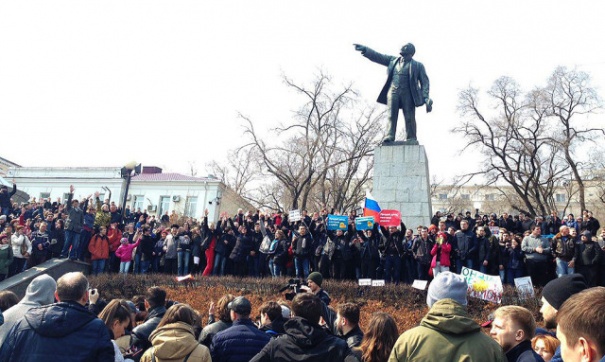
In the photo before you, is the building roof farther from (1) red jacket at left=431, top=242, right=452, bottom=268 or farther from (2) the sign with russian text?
(1) red jacket at left=431, top=242, right=452, bottom=268

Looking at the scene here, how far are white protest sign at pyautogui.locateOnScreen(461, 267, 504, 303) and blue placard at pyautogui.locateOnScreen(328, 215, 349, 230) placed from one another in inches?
145

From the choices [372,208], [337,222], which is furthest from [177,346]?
[372,208]

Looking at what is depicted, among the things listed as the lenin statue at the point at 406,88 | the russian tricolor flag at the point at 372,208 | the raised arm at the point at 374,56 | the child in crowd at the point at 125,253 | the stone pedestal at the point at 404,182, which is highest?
the raised arm at the point at 374,56

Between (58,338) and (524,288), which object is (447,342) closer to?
(58,338)

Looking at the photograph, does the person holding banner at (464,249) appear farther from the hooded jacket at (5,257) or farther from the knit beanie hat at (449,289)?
the hooded jacket at (5,257)

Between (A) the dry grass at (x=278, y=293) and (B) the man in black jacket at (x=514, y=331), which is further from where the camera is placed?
(A) the dry grass at (x=278, y=293)

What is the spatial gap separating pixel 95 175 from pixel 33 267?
40.3 metres

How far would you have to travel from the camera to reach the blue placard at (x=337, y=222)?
13.8m

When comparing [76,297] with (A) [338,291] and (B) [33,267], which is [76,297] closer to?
(A) [338,291]

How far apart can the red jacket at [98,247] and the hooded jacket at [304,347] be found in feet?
41.3

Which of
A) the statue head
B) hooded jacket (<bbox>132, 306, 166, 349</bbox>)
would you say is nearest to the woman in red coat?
the statue head

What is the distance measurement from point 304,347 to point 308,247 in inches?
394

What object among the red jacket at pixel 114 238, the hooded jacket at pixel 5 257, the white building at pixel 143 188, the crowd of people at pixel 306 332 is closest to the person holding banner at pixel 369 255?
the red jacket at pixel 114 238

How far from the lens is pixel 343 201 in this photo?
1576 inches
